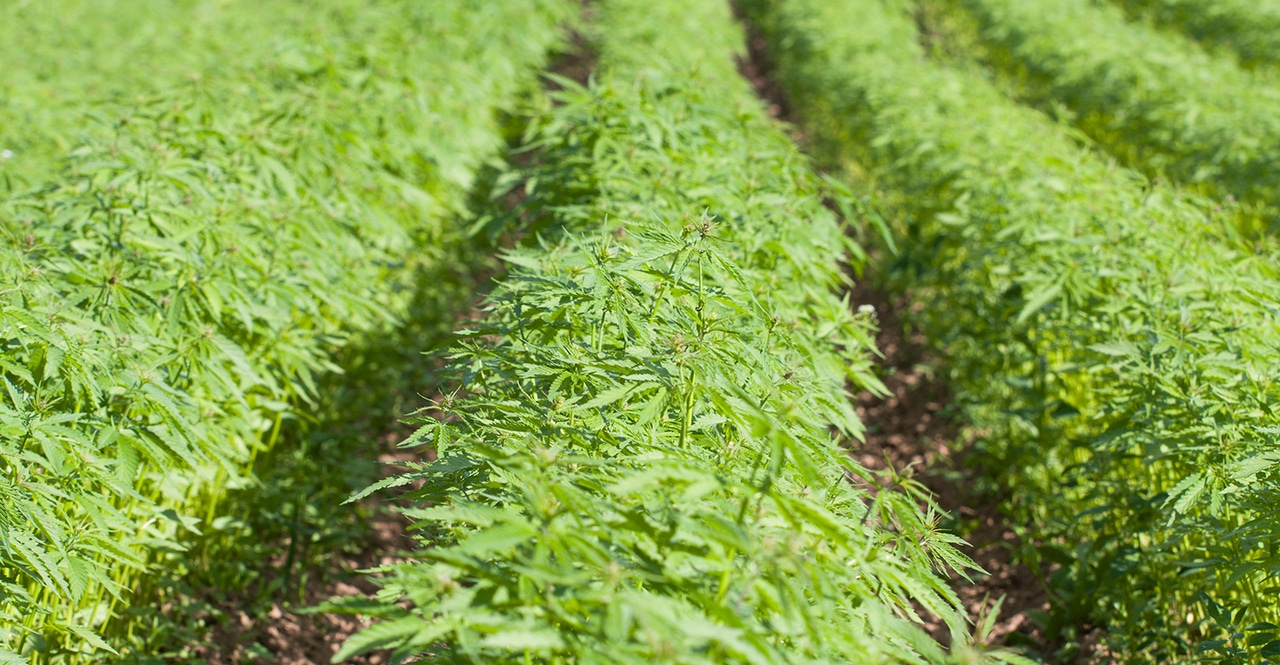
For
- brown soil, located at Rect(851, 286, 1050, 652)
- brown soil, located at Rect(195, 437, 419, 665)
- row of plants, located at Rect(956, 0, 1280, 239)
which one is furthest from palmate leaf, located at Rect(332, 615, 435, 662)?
row of plants, located at Rect(956, 0, 1280, 239)

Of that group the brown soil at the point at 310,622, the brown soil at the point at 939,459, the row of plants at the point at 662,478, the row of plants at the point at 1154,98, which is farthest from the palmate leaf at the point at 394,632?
the row of plants at the point at 1154,98

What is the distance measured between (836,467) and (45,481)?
2108 mm

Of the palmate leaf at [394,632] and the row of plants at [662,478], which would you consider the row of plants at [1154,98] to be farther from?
the palmate leaf at [394,632]

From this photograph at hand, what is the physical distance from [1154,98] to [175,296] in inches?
282

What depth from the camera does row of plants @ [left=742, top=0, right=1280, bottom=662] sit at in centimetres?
254

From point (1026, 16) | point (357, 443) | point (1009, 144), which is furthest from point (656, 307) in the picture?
point (1026, 16)

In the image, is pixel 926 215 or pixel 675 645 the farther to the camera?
pixel 926 215

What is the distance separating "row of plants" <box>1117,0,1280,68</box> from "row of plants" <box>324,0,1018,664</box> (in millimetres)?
9490

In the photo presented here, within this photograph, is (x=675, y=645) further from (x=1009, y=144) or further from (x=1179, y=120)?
(x=1179, y=120)

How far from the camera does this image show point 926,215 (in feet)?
16.9

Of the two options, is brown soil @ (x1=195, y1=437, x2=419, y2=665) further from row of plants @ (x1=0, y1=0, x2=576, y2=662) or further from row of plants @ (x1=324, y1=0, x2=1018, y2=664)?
row of plants @ (x1=324, y1=0, x2=1018, y2=664)

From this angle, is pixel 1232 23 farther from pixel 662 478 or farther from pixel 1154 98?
pixel 662 478

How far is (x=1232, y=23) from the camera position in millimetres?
10641

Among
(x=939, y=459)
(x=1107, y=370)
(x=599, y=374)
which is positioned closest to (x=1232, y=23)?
(x=939, y=459)
